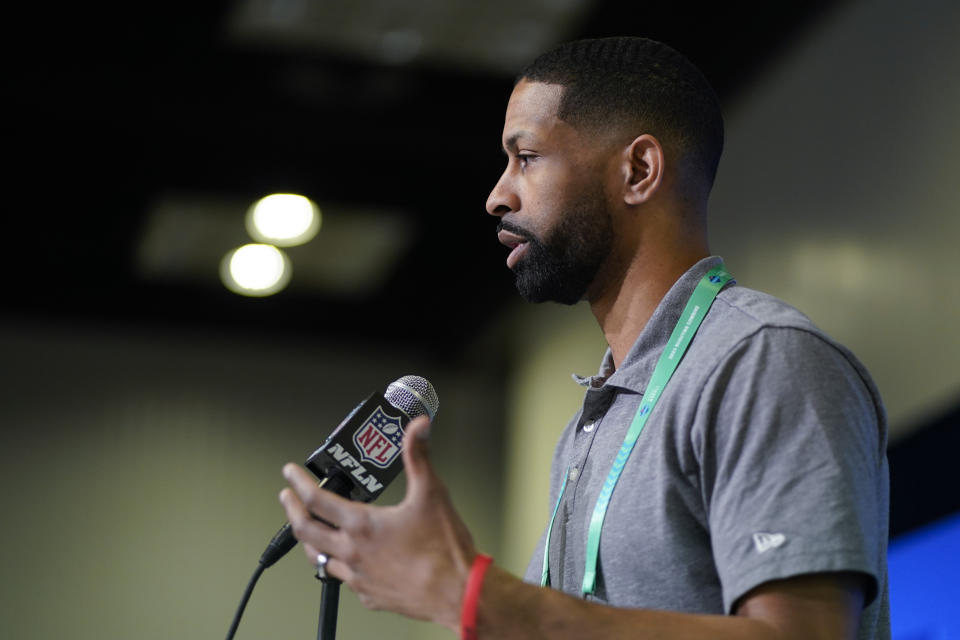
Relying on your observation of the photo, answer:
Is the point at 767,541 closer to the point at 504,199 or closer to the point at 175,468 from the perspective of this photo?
the point at 504,199

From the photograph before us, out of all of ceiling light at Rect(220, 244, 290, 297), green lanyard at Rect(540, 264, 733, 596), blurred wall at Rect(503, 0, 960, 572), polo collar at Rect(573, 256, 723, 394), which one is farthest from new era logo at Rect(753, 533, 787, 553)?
ceiling light at Rect(220, 244, 290, 297)

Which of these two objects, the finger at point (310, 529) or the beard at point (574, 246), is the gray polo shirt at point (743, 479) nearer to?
the beard at point (574, 246)

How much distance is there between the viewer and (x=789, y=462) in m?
1.17

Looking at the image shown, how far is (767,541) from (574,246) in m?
0.63

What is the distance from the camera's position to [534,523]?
554cm

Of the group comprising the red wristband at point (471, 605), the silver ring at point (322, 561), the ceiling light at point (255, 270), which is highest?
the ceiling light at point (255, 270)

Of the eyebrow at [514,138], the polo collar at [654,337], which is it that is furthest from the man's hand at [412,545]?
the eyebrow at [514,138]

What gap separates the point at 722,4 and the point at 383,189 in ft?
5.49

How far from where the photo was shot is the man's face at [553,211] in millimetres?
1663

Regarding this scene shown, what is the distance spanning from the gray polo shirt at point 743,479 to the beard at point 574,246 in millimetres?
239

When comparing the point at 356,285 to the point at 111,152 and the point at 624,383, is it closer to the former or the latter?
the point at 111,152

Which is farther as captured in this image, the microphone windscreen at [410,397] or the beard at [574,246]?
the beard at [574,246]

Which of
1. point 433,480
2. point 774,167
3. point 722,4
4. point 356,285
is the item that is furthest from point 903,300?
point 356,285

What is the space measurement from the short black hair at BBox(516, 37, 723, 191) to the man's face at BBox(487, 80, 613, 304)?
0.17ft
